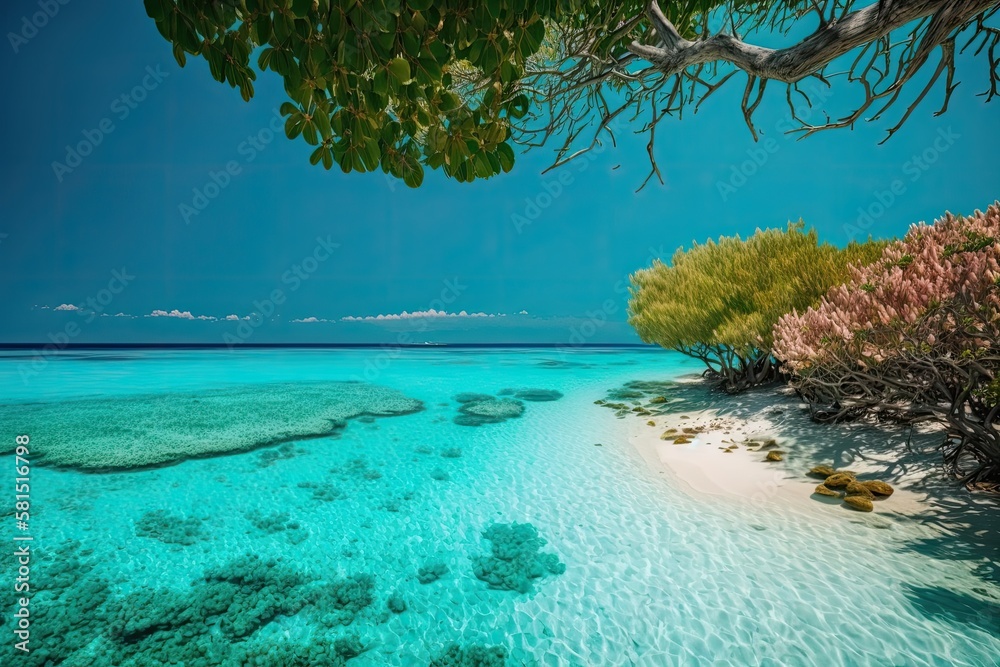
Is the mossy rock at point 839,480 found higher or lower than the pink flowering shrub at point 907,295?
lower

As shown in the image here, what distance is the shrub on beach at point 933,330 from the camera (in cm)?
452

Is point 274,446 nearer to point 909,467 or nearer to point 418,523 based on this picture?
point 418,523

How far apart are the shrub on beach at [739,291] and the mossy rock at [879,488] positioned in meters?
4.65

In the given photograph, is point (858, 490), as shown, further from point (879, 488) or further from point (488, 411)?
point (488, 411)

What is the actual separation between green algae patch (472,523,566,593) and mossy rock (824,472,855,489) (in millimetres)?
4616

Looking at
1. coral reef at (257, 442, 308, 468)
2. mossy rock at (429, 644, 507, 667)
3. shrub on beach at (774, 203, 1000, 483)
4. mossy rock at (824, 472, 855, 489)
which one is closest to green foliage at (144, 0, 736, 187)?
mossy rock at (429, 644, 507, 667)

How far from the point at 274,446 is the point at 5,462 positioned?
5087mm

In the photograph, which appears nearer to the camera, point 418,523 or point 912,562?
point 912,562

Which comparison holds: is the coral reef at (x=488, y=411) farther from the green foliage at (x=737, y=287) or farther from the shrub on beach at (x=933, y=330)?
the shrub on beach at (x=933, y=330)

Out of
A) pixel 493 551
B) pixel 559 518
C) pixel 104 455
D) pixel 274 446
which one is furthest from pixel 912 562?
pixel 104 455

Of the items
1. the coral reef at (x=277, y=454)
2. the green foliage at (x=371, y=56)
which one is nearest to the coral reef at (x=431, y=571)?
the green foliage at (x=371, y=56)

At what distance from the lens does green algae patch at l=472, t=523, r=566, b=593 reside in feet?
15.0

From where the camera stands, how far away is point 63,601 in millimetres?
4121

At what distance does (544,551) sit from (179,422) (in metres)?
12.9
